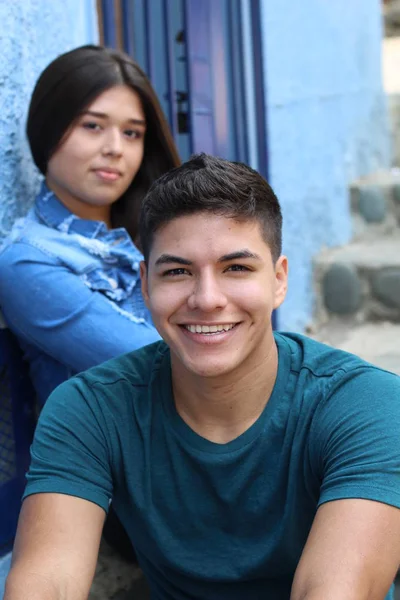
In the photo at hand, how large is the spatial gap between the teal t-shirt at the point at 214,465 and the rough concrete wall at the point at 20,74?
893 millimetres

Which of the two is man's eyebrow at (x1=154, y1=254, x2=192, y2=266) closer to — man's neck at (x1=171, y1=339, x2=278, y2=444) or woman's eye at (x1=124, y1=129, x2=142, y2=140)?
man's neck at (x1=171, y1=339, x2=278, y2=444)

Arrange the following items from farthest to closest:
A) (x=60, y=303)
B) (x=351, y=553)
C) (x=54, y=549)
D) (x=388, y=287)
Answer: (x=388, y=287), (x=60, y=303), (x=54, y=549), (x=351, y=553)

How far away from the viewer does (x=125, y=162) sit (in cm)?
242

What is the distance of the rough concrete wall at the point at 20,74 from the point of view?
2355mm

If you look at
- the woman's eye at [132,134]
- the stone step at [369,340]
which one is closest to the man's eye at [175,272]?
the woman's eye at [132,134]

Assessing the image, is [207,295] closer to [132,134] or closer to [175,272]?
[175,272]

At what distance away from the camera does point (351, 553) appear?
4.47ft

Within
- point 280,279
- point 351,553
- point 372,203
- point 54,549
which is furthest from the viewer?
point 372,203

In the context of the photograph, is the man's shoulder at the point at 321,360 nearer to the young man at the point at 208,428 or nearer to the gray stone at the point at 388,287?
the young man at the point at 208,428

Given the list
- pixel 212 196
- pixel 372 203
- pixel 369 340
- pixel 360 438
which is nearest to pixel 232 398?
pixel 360 438

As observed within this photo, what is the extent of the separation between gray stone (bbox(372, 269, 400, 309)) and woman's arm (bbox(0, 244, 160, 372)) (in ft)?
7.05

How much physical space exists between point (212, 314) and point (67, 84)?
1023 mm

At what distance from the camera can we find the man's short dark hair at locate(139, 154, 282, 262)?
160 centimetres

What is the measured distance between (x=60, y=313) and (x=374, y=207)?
3.05 meters
